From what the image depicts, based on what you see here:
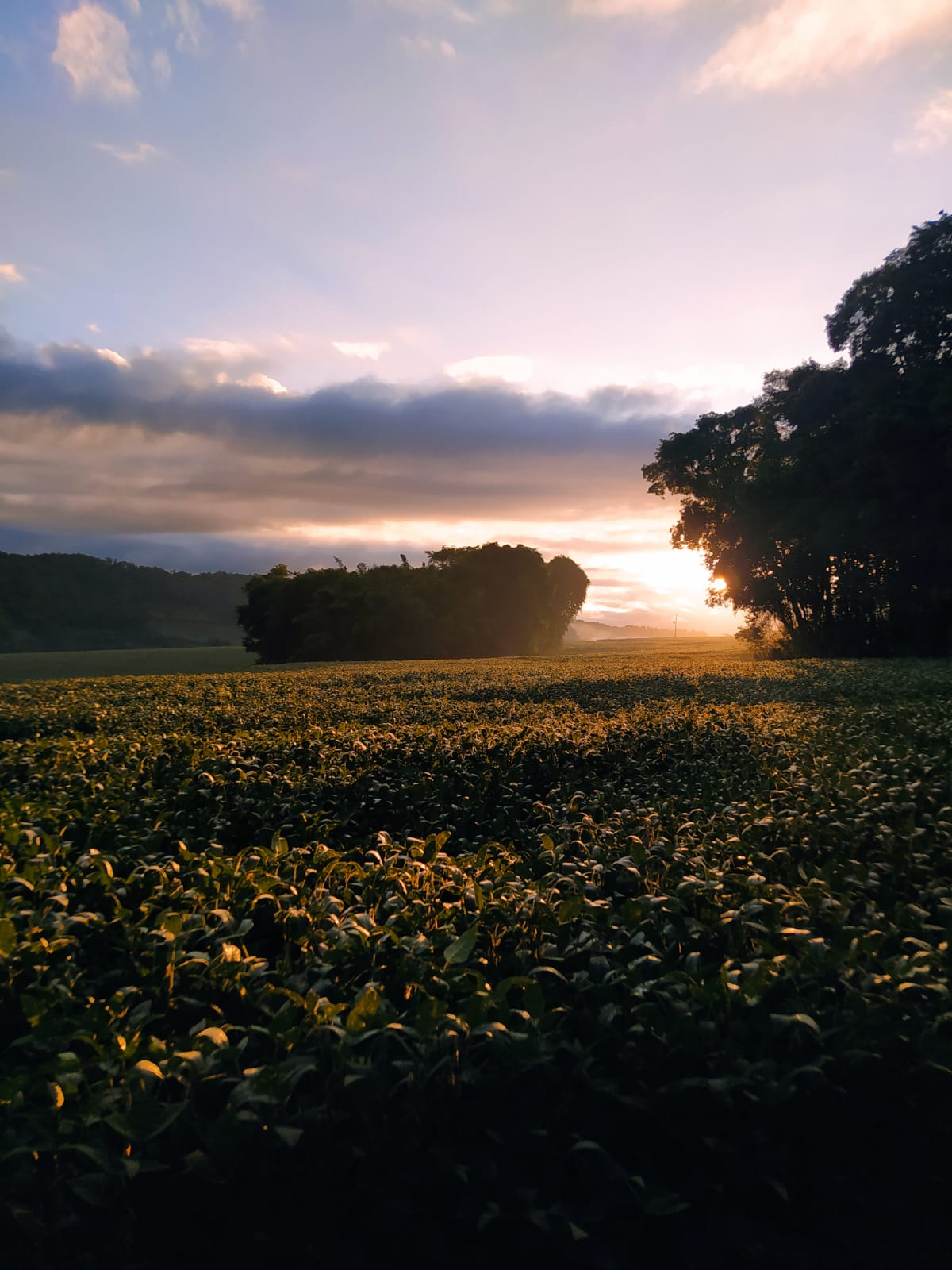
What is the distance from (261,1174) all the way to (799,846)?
467 centimetres

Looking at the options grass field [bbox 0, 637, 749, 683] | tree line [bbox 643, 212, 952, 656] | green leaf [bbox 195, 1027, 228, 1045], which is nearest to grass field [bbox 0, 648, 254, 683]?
grass field [bbox 0, 637, 749, 683]

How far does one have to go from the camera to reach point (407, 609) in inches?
2699

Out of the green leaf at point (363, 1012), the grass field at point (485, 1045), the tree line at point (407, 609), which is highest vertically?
the tree line at point (407, 609)

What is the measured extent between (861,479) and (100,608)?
14056cm

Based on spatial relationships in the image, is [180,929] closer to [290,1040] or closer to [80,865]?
[290,1040]

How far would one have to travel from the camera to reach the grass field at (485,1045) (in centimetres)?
240

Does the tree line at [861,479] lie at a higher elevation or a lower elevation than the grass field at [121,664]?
higher

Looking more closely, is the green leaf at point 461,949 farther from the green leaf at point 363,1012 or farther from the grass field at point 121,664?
the grass field at point 121,664

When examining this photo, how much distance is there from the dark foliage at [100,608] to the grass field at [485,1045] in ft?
366

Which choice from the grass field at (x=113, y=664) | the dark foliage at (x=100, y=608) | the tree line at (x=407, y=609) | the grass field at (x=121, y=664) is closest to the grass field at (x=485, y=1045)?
the grass field at (x=121, y=664)

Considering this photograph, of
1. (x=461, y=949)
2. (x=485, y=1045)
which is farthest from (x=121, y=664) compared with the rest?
(x=485, y=1045)

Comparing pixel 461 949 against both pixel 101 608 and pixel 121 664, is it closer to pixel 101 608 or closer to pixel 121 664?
pixel 121 664

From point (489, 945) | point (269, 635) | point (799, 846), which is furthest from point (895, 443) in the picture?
point (269, 635)

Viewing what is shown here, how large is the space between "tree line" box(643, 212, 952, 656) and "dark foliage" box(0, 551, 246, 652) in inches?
3301
